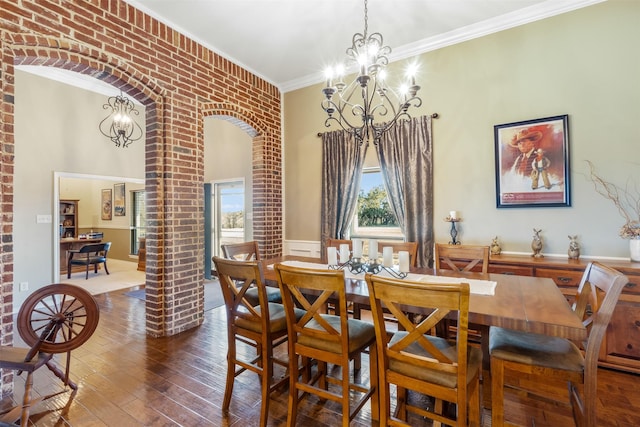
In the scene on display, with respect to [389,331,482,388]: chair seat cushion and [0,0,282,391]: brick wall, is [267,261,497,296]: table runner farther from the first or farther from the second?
[0,0,282,391]: brick wall

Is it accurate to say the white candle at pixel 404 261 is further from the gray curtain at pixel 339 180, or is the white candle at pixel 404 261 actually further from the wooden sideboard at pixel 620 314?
the gray curtain at pixel 339 180

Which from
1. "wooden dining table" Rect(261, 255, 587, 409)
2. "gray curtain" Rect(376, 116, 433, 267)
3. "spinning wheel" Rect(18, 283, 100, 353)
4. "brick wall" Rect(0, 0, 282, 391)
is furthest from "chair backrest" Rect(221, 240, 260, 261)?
"gray curtain" Rect(376, 116, 433, 267)

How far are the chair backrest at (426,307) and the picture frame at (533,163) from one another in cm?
233

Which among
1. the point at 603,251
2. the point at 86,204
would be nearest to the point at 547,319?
the point at 603,251

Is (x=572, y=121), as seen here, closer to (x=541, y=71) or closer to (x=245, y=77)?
(x=541, y=71)

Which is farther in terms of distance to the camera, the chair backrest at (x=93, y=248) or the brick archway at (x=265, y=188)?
the chair backrest at (x=93, y=248)

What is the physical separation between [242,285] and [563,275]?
279 cm

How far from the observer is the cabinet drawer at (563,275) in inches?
103

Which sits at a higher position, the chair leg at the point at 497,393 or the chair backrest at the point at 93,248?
the chair backrest at the point at 93,248

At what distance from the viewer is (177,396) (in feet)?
7.29

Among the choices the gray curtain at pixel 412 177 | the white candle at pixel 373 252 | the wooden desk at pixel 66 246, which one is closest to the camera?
the white candle at pixel 373 252

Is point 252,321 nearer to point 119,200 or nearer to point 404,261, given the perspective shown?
point 404,261

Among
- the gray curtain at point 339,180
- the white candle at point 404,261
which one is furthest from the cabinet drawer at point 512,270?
the gray curtain at point 339,180

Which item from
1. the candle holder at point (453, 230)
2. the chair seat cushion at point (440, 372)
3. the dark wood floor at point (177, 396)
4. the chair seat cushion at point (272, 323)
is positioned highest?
the candle holder at point (453, 230)
